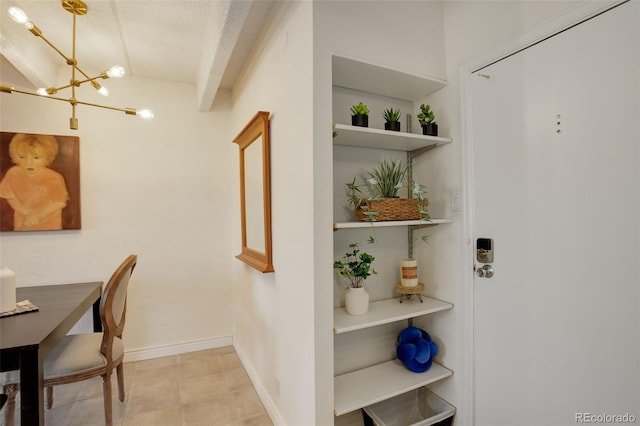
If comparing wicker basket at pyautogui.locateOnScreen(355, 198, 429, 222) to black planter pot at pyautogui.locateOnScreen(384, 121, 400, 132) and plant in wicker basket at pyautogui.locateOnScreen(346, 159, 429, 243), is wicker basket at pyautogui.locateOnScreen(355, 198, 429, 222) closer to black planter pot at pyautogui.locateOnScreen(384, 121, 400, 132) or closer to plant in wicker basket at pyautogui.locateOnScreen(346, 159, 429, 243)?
plant in wicker basket at pyautogui.locateOnScreen(346, 159, 429, 243)

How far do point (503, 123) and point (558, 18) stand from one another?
0.45m

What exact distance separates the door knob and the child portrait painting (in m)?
2.99

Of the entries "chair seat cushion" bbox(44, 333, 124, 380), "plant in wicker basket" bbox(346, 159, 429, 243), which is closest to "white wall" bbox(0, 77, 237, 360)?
"chair seat cushion" bbox(44, 333, 124, 380)

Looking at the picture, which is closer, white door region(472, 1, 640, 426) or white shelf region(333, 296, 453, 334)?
white door region(472, 1, 640, 426)

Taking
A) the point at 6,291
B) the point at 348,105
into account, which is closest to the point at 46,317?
the point at 6,291

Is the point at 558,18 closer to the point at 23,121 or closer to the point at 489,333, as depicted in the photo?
the point at 489,333

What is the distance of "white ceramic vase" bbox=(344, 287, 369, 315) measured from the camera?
1582 mm

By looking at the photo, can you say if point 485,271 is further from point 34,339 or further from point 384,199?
point 34,339

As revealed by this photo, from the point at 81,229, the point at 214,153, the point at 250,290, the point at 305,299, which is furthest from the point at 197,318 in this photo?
the point at 305,299

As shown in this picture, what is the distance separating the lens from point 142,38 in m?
2.17

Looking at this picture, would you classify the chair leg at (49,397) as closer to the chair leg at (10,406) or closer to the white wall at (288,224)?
the chair leg at (10,406)

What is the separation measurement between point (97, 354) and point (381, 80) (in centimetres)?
228

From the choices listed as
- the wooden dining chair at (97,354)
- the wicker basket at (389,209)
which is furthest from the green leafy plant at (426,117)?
the wooden dining chair at (97,354)

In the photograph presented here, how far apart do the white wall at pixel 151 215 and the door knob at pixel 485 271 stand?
2182 millimetres
